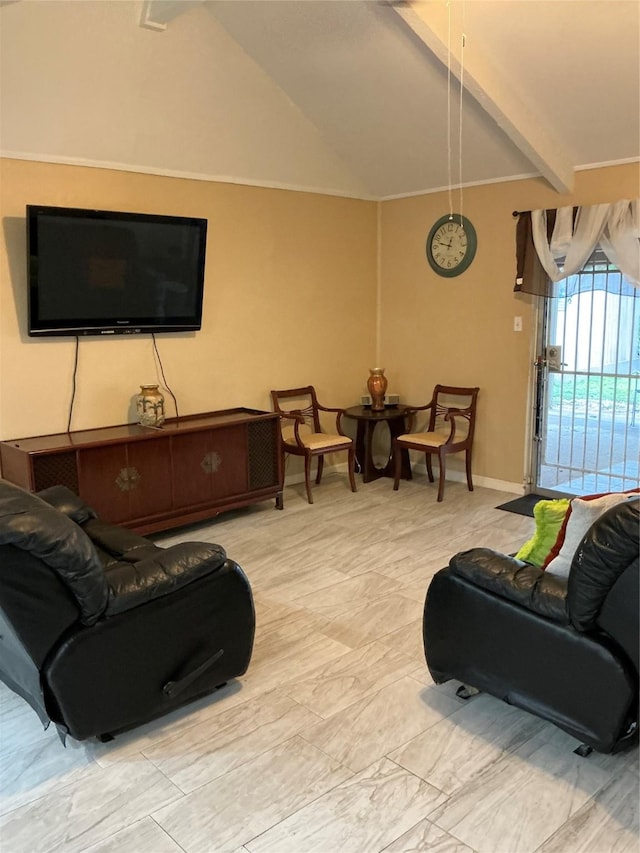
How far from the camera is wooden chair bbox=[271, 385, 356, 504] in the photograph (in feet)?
17.1

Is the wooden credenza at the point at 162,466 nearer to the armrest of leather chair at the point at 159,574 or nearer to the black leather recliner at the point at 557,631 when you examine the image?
the armrest of leather chair at the point at 159,574

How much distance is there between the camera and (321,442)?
17.4ft

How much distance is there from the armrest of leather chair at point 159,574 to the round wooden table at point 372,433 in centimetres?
315

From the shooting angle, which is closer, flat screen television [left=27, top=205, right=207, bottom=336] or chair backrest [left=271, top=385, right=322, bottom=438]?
flat screen television [left=27, top=205, right=207, bottom=336]

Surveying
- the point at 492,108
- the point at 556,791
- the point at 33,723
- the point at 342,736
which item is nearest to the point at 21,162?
the point at 492,108

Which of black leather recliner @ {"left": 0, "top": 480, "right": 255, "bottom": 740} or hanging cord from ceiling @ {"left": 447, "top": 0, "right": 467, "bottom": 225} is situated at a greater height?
hanging cord from ceiling @ {"left": 447, "top": 0, "right": 467, "bottom": 225}

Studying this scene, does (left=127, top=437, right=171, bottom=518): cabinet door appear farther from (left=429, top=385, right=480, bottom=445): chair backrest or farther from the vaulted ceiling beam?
the vaulted ceiling beam

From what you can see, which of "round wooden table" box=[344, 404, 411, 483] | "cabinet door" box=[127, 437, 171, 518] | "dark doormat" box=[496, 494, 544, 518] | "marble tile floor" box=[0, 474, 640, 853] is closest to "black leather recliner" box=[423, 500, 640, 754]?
"marble tile floor" box=[0, 474, 640, 853]

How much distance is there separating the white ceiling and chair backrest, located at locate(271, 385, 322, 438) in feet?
5.31

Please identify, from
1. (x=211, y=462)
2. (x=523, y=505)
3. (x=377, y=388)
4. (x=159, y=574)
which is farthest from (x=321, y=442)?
(x=159, y=574)

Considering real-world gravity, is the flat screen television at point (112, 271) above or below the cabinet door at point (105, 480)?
above

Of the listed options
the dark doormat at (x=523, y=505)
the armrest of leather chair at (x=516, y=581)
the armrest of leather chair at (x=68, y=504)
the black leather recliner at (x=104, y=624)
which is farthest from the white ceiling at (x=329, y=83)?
the armrest of leather chair at (x=516, y=581)

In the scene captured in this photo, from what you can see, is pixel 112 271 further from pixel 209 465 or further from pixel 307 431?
A: pixel 307 431

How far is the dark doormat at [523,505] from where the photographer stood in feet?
16.4
